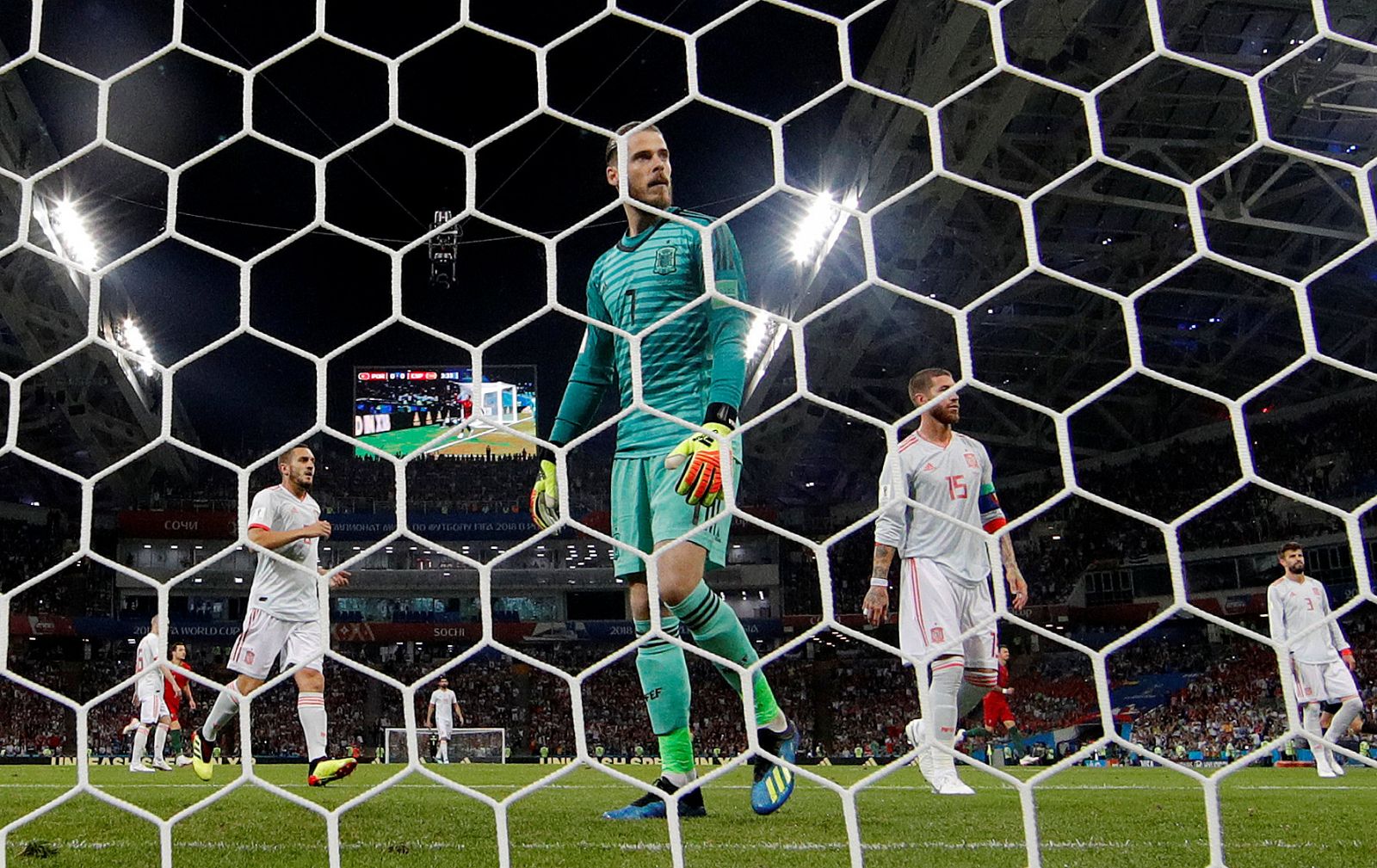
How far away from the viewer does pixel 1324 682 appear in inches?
209

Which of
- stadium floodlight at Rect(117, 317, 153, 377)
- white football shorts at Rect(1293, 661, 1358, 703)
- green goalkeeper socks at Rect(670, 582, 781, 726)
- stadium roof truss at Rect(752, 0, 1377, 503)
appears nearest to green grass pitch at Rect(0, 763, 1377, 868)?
green goalkeeper socks at Rect(670, 582, 781, 726)

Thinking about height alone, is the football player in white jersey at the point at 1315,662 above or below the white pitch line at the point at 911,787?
above

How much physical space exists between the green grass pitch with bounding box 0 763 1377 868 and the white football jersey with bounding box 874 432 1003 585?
2.22 ft

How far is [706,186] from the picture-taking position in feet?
35.1

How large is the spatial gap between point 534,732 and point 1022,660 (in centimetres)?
889

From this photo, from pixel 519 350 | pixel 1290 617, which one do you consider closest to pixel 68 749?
pixel 519 350

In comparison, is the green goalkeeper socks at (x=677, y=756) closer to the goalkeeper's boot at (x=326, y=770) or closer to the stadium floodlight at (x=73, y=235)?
the goalkeeper's boot at (x=326, y=770)

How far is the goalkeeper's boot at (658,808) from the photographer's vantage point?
2.28 m

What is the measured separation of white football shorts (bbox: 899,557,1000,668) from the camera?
312 centimetres

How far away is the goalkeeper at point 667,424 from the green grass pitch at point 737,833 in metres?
0.21

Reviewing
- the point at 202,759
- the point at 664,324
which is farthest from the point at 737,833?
the point at 202,759

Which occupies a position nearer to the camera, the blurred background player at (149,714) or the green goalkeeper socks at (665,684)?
the green goalkeeper socks at (665,684)

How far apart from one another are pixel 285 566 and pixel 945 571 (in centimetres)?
216

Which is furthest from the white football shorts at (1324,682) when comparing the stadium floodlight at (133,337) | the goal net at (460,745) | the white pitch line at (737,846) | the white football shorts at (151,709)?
the stadium floodlight at (133,337)
